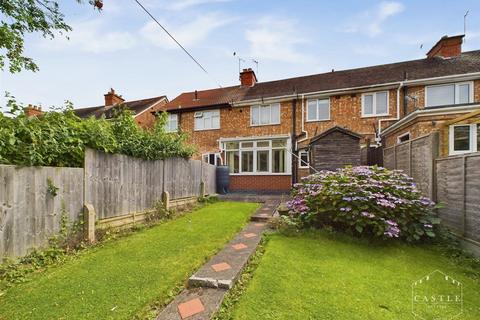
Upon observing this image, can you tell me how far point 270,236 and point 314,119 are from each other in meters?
8.99

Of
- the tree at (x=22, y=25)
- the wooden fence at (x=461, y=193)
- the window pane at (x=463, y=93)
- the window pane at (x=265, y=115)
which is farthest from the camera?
the window pane at (x=265, y=115)

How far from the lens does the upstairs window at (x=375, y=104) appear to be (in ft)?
36.9

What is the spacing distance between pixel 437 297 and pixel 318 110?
10663 mm

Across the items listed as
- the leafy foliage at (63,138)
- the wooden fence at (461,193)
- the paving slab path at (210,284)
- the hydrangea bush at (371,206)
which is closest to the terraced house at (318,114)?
the hydrangea bush at (371,206)

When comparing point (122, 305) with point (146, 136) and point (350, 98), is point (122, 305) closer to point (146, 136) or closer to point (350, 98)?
point (146, 136)

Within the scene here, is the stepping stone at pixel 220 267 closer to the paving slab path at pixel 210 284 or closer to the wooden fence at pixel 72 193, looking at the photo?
the paving slab path at pixel 210 284

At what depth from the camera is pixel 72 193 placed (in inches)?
165

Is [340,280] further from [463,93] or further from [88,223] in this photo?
[463,93]

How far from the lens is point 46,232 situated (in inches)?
146

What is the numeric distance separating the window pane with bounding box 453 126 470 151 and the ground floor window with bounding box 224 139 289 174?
22.1ft

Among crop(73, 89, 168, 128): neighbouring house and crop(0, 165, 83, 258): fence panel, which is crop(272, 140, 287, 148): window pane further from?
crop(73, 89, 168, 128): neighbouring house

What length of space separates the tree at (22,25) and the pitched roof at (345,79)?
853cm

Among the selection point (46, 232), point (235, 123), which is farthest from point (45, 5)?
point (235, 123)

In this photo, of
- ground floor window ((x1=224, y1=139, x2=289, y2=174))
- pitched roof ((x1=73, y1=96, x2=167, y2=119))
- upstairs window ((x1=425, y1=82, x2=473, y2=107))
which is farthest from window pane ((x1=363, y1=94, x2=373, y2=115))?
pitched roof ((x1=73, y1=96, x2=167, y2=119))
